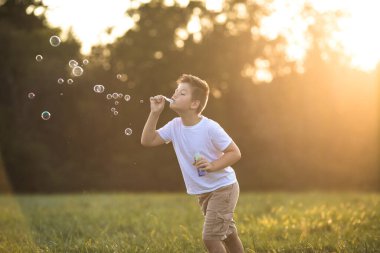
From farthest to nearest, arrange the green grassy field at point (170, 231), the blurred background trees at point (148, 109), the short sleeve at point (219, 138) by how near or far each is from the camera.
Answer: the blurred background trees at point (148, 109) → the green grassy field at point (170, 231) → the short sleeve at point (219, 138)

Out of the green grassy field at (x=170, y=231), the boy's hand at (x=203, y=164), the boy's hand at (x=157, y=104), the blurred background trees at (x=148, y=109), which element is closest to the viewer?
the boy's hand at (x=203, y=164)

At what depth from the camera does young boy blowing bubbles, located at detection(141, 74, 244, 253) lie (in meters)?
4.70

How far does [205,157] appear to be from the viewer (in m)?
4.81

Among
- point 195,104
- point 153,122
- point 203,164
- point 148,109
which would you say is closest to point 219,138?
point 203,164

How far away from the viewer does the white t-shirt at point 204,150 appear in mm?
4805

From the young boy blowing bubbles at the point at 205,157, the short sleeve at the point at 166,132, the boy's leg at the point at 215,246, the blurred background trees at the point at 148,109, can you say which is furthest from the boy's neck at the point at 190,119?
the blurred background trees at the point at 148,109

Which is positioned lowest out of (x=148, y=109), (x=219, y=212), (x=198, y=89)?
(x=219, y=212)

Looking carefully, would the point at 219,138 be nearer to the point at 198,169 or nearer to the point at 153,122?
the point at 198,169

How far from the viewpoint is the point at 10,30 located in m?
25.9

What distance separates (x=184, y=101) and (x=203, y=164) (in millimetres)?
646

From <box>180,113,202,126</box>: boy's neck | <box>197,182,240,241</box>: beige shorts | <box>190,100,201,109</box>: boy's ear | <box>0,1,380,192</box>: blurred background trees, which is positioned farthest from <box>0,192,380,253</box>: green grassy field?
<box>0,1,380,192</box>: blurred background trees

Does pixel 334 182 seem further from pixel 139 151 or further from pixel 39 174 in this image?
pixel 39 174

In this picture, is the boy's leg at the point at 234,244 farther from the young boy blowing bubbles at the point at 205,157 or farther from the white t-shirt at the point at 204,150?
the white t-shirt at the point at 204,150

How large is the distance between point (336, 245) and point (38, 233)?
138 inches
